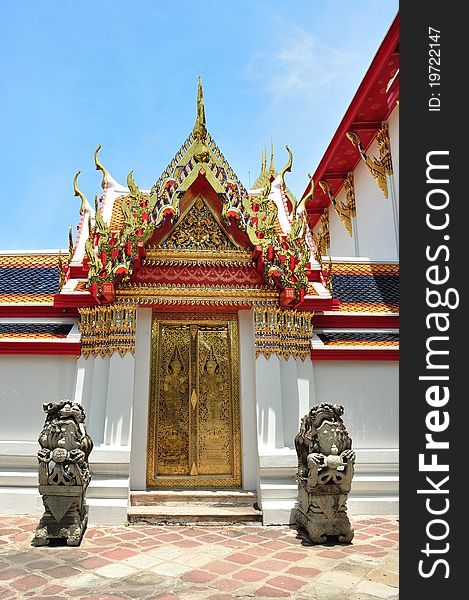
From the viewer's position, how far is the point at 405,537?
324 cm

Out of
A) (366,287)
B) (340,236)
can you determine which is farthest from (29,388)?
(340,236)

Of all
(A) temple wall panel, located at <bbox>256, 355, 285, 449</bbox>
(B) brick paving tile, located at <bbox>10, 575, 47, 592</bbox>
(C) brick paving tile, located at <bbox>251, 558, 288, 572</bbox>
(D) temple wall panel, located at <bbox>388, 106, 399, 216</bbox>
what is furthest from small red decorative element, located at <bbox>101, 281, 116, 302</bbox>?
(D) temple wall panel, located at <bbox>388, 106, 399, 216</bbox>

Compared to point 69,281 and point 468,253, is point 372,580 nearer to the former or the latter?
point 468,253

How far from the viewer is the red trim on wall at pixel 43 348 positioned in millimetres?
6305

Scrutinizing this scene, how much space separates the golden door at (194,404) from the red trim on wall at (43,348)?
98cm

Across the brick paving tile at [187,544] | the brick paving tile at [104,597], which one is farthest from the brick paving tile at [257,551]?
the brick paving tile at [104,597]

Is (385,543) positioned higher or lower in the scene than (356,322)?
lower

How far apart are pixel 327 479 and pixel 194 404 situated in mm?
2069

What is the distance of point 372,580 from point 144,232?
4198mm

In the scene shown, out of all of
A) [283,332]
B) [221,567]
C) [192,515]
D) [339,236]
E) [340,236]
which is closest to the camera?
[221,567]

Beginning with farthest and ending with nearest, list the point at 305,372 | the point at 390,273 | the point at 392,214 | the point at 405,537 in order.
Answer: the point at 392,214
the point at 390,273
the point at 305,372
the point at 405,537

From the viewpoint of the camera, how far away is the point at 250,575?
3.90m

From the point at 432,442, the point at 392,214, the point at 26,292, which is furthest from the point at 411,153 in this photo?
the point at 392,214

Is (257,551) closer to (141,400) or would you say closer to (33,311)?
(141,400)
